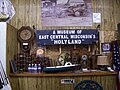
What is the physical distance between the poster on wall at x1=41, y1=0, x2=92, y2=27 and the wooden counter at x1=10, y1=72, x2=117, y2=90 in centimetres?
122

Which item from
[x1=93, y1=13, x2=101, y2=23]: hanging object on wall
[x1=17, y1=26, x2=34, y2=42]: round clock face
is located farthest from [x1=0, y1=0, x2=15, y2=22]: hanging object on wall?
[x1=93, y1=13, x2=101, y2=23]: hanging object on wall

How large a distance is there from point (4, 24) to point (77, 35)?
4.86 ft

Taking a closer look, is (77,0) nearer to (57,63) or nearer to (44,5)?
(44,5)

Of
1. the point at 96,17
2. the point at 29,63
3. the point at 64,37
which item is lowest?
the point at 29,63

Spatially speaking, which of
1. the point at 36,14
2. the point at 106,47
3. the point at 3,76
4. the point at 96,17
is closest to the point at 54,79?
the point at 3,76

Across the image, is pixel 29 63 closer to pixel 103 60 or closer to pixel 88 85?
pixel 88 85

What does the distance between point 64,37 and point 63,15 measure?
51cm

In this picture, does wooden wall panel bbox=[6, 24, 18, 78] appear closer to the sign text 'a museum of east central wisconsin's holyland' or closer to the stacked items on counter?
the stacked items on counter

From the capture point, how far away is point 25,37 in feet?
13.8

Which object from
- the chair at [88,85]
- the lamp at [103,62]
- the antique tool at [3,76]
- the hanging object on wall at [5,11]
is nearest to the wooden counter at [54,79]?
the chair at [88,85]

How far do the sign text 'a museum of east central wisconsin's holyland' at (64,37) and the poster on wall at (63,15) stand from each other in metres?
0.25

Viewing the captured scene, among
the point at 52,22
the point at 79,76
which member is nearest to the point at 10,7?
the point at 52,22

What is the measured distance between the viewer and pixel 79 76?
11.7 ft

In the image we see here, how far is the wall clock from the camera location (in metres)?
4.17
